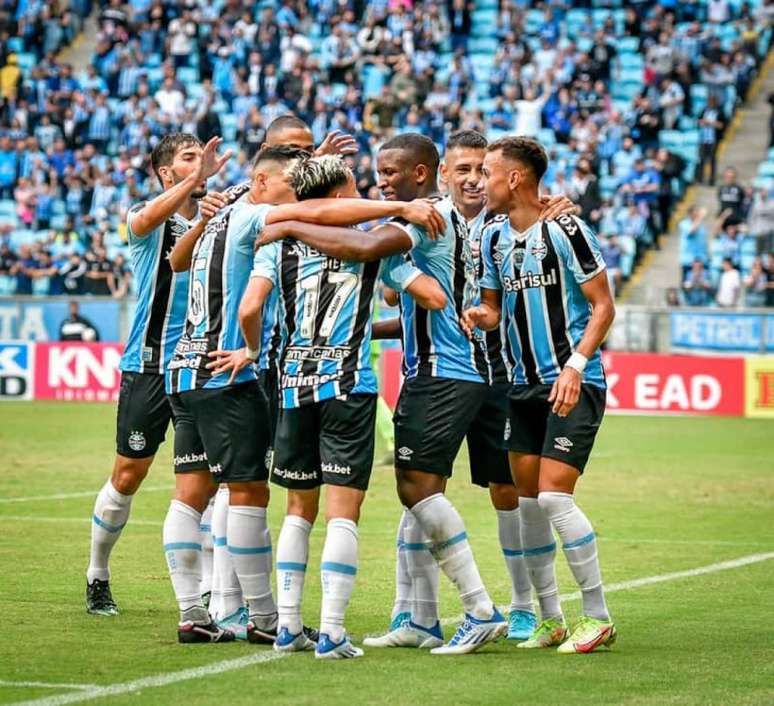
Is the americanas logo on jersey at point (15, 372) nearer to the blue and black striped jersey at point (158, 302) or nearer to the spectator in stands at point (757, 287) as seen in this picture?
the spectator in stands at point (757, 287)

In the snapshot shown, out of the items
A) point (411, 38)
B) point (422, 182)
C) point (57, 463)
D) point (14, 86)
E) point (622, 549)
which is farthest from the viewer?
point (14, 86)

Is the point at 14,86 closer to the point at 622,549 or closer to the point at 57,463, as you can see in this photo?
the point at 57,463

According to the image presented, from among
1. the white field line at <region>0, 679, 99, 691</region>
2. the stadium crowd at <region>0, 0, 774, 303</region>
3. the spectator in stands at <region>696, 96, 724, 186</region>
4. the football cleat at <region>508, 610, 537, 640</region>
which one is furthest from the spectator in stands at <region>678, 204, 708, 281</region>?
the white field line at <region>0, 679, 99, 691</region>

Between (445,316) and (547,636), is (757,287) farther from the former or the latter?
(445,316)

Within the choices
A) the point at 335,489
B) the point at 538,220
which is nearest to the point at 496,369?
the point at 538,220

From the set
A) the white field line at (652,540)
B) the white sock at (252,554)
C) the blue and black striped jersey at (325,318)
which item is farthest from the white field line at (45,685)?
the white field line at (652,540)

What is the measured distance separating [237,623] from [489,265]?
7.39 feet

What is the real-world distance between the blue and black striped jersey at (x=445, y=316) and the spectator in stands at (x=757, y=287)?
1892 cm

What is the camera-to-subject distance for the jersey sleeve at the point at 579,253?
7734mm

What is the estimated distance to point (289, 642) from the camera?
7488 mm

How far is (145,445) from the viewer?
8.92 meters

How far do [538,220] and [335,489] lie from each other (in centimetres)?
174

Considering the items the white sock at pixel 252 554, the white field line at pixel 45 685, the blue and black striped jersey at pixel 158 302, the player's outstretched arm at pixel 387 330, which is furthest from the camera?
the blue and black striped jersey at pixel 158 302

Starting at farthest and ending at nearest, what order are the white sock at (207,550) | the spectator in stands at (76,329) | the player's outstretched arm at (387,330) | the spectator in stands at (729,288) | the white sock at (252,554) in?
the spectator in stands at (76,329)
the spectator in stands at (729,288)
the white sock at (207,550)
the player's outstretched arm at (387,330)
the white sock at (252,554)
